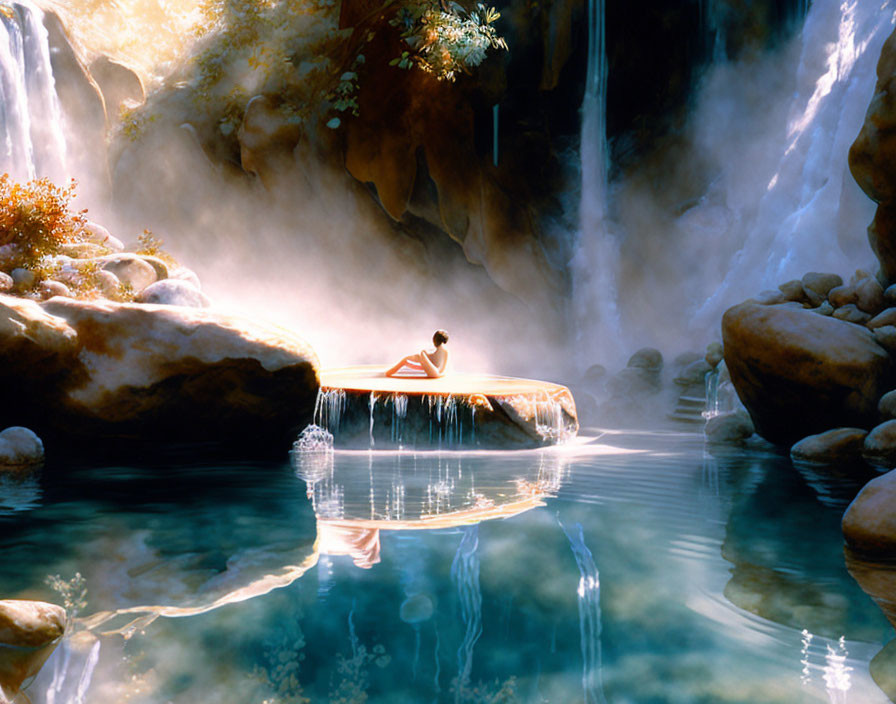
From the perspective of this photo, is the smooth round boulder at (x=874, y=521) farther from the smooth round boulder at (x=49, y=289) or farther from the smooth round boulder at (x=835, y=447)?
the smooth round boulder at (x=49, y=289)

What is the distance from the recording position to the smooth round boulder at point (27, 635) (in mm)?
2438

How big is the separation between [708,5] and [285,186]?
845cm

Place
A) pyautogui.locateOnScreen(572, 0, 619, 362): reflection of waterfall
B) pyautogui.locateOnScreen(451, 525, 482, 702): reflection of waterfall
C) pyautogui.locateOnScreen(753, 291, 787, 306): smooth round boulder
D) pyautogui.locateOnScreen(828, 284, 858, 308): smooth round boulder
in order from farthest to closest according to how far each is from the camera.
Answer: pyautogui.locateOnScreen(572, 0, 619, 362): reflection of waterfall < pyautogui.locateOnScreen(753, 291, 787, 306): smooth round boulder < pyautogui.locateOnScreen(828, 284, 858, 308): smooth round boulder < pyautogui.locateOnScreen(451, 525, 482, 702): reflection of waterfall

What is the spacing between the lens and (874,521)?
12.7 ft

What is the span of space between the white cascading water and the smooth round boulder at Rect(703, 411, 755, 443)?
550 centimetres

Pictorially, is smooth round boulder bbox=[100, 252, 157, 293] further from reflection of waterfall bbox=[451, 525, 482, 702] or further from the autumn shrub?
reflection of waterfall bbox=[451, 525, 482, 702]

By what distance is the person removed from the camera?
27.6 feet

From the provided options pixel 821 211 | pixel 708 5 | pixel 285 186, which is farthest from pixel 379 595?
pixel 708 5

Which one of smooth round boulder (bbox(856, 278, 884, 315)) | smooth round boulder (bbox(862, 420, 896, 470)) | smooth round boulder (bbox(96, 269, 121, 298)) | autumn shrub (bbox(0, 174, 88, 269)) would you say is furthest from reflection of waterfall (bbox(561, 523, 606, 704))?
smooth round boulder (bbox(856, 278, 884, 315))

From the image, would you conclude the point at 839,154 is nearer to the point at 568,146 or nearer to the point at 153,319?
the point at 568,146

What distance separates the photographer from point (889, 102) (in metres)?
7.55

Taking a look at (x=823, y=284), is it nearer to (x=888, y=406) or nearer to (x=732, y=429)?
(x=732, y=429)

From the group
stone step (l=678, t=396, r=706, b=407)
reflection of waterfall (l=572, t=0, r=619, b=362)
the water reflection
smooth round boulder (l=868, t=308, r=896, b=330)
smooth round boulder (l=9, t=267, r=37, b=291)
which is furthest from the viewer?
reflection of waterfall (l=572, t=0, r=619, b=362)

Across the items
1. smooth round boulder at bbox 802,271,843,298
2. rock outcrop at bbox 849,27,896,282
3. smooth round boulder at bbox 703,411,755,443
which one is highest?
rock outcrop at bbox 849,27,896,282
